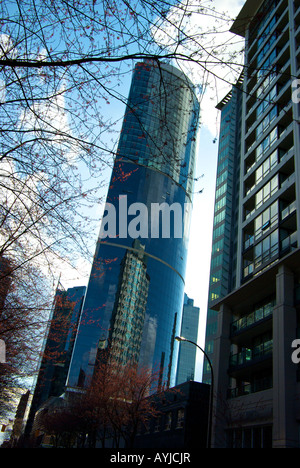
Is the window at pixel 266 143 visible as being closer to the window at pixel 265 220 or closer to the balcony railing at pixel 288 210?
the window at pixel 265 220

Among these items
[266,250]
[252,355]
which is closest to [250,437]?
[252,355]

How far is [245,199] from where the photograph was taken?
1302 inches

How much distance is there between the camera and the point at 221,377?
2755cm

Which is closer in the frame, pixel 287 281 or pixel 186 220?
pixel 287 281

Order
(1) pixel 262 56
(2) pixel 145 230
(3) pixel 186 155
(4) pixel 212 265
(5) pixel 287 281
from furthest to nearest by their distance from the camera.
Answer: (3) pixel 186 155
(2) pixel 145 230
(4) pixel 212 265
(1) pixel 262 56
(5) pixel 287 281

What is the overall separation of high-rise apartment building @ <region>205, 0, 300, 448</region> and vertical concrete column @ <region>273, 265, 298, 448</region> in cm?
5

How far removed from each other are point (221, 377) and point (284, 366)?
26.2 feet

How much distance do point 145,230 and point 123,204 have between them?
18.8m

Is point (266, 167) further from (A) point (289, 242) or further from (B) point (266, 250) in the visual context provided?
(A) point (289, 242)
